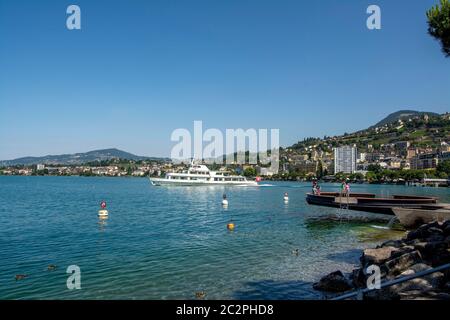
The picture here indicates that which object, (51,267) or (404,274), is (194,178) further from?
(404,274)

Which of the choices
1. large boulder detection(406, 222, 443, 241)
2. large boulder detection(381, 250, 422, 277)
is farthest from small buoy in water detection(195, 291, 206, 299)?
large boulder detection(406, 222, 443, 241)

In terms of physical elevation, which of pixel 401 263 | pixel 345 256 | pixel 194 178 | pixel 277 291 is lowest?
pixel 345 256

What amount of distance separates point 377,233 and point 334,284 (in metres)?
16.4

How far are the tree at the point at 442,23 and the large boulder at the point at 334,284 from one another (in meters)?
8.50

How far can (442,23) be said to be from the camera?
40.8 ft

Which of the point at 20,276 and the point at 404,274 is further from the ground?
the point at 404,274

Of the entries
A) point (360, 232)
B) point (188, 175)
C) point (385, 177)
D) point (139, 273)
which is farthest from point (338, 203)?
point (385, 177)

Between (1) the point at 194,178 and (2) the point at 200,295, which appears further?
(1) the point at 194,178

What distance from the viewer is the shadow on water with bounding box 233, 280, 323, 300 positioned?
1292cm

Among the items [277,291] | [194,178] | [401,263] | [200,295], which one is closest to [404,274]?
[401,263]

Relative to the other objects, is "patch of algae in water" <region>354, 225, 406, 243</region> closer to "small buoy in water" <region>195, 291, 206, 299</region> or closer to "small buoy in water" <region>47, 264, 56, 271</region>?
"small buoy in water" <region>195, 291, 206, 299</region>

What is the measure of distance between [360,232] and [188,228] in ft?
44.0
